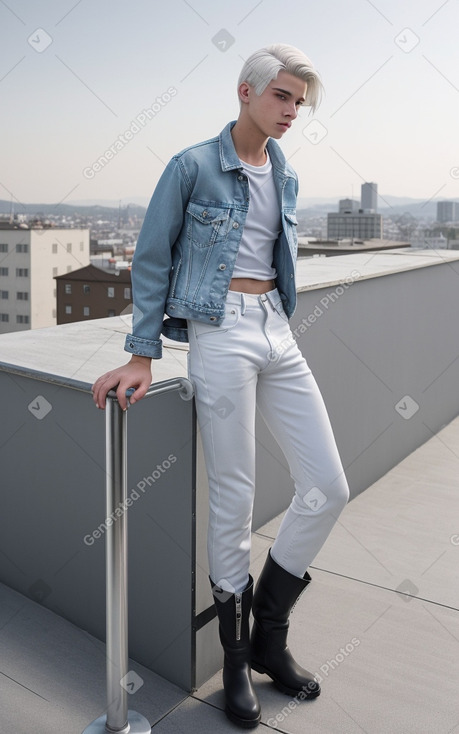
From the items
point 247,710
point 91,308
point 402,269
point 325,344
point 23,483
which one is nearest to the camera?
point 247,710

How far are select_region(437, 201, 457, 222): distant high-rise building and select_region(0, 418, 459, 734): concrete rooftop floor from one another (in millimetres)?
2468

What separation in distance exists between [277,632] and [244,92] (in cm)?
102

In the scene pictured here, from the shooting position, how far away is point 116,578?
1238mm

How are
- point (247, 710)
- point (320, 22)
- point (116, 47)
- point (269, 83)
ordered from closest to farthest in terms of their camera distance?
point (269, 83)
point (247, 710)
point (320, 22)
point (116, 47)

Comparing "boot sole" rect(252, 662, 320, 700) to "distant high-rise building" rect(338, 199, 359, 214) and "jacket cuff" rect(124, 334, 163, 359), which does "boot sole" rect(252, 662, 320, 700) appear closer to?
"jacket cuff" rect(124, 334, 163, 359)

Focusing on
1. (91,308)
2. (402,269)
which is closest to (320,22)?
(91,308)

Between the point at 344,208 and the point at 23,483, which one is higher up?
the point at 344,208

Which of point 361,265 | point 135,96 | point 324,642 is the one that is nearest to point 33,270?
point 361,265

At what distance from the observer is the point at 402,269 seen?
291cm

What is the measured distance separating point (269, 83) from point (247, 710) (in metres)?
1.12

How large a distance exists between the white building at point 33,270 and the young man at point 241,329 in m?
13.8

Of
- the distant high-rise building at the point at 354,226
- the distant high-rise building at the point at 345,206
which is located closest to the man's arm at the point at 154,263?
the distant high-rise building at the point at 354,226

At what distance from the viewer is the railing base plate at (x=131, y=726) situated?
131cm

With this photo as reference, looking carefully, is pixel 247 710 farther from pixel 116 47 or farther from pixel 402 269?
pixel 116 47
